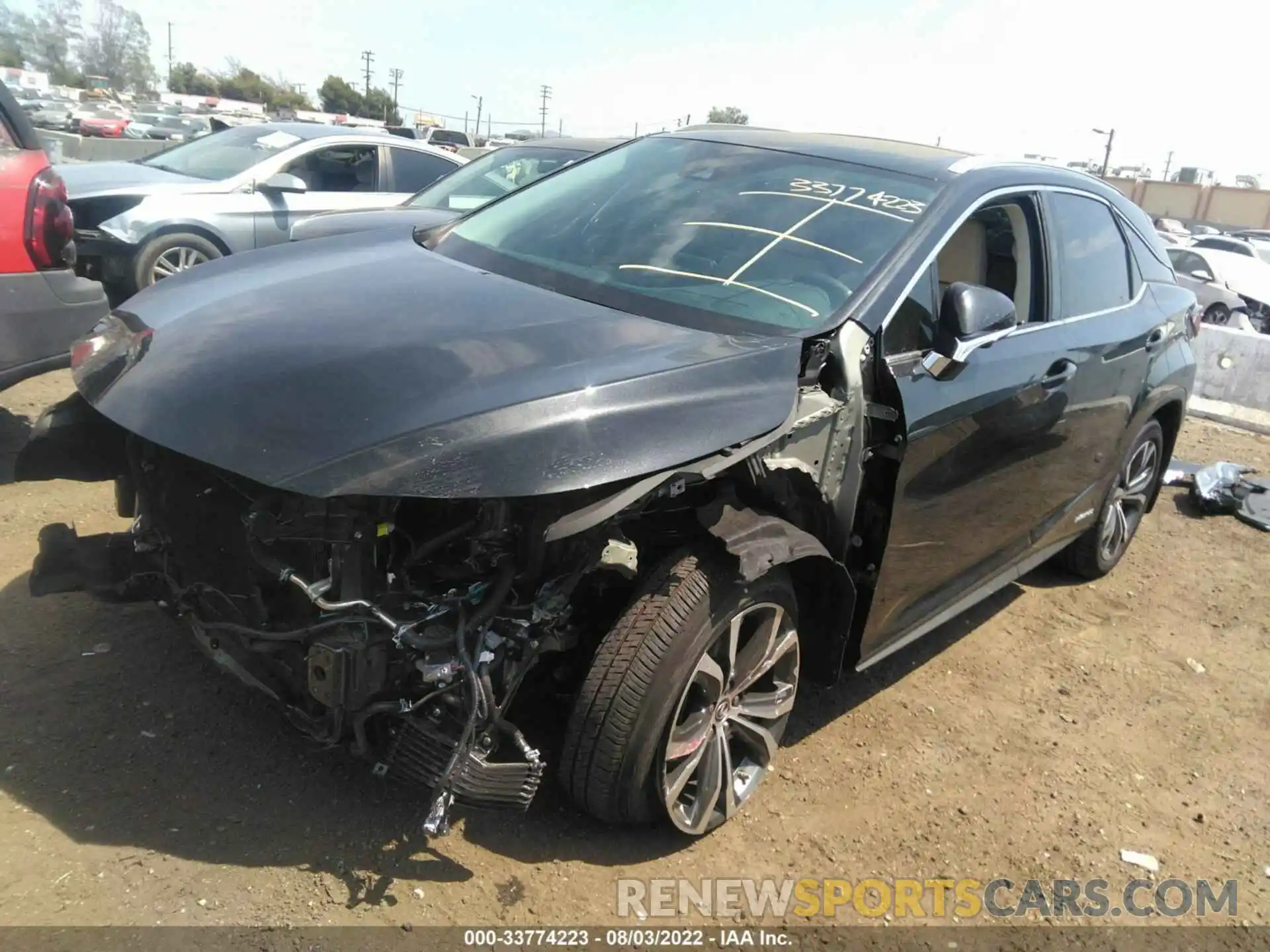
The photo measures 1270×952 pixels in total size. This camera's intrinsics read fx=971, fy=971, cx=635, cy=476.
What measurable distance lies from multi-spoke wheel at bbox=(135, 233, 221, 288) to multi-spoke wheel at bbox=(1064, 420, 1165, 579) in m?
5.93

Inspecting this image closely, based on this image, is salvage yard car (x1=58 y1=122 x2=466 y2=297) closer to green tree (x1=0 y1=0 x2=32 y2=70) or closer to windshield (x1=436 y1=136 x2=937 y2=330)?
windshield (x1=436 y1=136 x2=937 y2=330)

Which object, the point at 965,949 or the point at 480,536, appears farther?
the point at 965,949

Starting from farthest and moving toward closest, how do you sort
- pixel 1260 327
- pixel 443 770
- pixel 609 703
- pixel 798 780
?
pixel 1260 327 → pixel 798 780 → pixel 609 703 → pixel 443 770

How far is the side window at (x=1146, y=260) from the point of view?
449 cm

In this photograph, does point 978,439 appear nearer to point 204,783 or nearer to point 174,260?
point 204,783

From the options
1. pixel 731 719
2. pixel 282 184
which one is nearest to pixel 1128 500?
pixel 731 719

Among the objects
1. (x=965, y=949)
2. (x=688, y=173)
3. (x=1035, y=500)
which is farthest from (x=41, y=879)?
(x=1035, y=500)

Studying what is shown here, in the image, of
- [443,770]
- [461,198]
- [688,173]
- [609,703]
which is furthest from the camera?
[461,198]

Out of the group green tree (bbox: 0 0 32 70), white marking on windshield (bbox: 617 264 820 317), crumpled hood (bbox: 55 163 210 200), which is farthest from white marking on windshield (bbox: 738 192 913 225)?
green tree (bbox: 0 0 32 70)

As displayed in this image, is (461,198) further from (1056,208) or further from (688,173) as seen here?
(1056,208)

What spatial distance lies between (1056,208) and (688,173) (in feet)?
4.86

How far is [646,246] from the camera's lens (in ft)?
Answer: 10.8

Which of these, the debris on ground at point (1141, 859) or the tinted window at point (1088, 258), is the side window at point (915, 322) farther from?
the debris on ground at point (1141, 859)

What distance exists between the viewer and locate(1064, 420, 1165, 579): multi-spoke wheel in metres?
4.77
